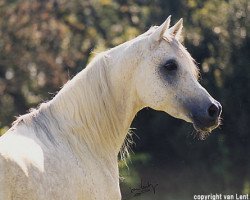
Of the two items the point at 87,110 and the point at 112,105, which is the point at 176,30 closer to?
the point at 112,105

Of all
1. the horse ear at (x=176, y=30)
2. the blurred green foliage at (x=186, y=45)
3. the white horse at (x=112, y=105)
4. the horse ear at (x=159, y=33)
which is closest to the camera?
the white horse at (x=112, y=105)

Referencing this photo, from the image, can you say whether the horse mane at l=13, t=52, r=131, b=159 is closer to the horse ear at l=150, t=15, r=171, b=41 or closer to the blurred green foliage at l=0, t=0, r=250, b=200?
the horse ear at l=150, t=15, r=171, b=41

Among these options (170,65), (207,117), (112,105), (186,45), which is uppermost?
(170,65)

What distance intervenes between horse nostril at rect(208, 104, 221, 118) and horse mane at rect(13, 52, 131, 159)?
0.73 m

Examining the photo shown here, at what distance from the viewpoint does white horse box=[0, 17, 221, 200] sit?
5289 mm

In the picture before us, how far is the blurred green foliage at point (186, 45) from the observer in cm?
1220

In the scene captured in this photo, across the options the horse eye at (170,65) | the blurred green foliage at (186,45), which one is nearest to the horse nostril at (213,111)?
the horse eye at (170,65)

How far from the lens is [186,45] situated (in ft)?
42.7

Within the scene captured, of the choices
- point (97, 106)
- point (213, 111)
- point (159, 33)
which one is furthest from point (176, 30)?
point (97, 106)

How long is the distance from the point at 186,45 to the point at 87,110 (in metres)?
7.65

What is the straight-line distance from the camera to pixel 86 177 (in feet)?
17.1

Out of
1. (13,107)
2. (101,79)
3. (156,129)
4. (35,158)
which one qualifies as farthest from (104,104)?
(13,107)

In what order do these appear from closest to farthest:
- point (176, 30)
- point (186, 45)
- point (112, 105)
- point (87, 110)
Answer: point (87, 110) → point (112, 105) → point (176, 30) → point (186, 45)

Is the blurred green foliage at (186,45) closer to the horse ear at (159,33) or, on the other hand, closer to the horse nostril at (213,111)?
the horse ear at (159,33)
